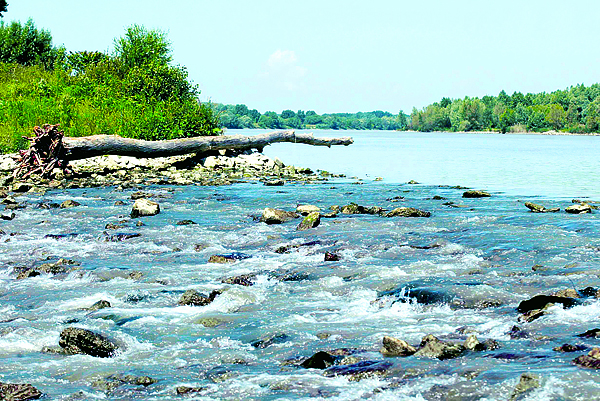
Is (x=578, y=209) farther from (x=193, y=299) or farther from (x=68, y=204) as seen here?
(x=68, y=204)

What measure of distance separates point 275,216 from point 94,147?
14929mm

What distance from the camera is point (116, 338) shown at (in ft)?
25.1

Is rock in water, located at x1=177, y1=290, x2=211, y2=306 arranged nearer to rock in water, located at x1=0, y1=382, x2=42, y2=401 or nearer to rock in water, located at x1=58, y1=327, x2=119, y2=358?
rock in water, located at x1=58, y1=327, x2=119, y2=358

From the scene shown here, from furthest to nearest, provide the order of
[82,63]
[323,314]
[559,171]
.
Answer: [82,63] → [559,171] → [323,314]

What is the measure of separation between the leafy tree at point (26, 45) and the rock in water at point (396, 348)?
7776cm

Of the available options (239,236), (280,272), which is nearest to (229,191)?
(239,236)

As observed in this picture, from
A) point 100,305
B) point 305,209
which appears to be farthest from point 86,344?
point 305,209

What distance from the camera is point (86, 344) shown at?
7250 mm

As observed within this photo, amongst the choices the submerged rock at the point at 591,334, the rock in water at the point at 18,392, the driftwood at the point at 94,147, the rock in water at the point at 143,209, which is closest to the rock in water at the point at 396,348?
the submerged rock at the point at 591,334

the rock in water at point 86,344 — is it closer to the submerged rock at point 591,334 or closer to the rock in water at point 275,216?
the submerged rock at point 591,334

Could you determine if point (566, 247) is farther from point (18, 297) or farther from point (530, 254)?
point (18, 297)

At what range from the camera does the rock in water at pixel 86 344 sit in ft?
23.7

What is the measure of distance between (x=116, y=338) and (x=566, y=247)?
28.8 feet

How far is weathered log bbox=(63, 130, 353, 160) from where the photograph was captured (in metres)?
28.2
